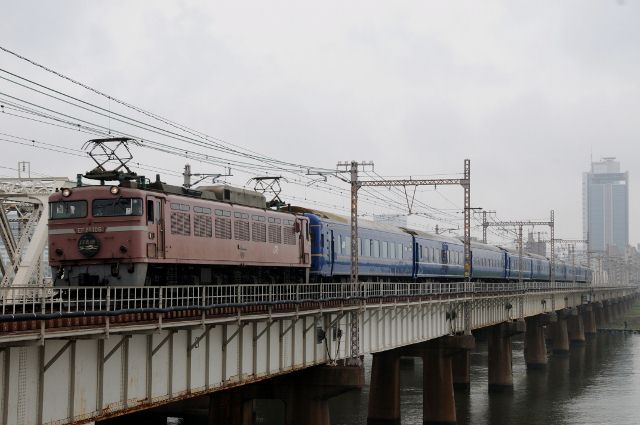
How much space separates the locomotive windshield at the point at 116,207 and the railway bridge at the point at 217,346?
2846 millimetres

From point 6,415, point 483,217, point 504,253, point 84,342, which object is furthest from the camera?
point 483,217

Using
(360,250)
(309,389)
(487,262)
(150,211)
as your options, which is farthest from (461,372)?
(150,211)

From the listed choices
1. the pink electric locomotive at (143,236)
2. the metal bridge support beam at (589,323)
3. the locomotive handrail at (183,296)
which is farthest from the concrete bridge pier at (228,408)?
the metal bridge support beam at (589,323)

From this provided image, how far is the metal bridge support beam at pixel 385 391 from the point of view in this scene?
2525 inches

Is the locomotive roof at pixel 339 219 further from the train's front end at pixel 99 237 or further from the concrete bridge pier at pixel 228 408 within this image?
the train's front end at pixel 99 237

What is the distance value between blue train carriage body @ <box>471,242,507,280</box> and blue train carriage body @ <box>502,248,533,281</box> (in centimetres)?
191

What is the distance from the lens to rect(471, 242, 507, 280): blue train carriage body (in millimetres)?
87969

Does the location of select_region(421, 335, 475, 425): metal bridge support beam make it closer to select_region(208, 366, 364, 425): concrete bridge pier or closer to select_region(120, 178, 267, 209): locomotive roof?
select_region(208, 366, 364, 425): concrete bridge pier

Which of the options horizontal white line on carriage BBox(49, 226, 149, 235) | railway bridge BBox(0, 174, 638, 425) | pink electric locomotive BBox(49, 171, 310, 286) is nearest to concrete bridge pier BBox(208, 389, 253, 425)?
railway bridge BBox(0, 174, 638, 425)

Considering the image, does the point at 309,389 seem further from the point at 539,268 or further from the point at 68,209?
the point at 539,268

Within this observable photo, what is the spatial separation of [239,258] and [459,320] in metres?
30.1

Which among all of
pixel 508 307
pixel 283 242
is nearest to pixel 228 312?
pixel 283 242

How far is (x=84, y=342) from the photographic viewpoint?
77.9 ft

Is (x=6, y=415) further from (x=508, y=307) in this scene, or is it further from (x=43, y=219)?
(x=508, y=307)
